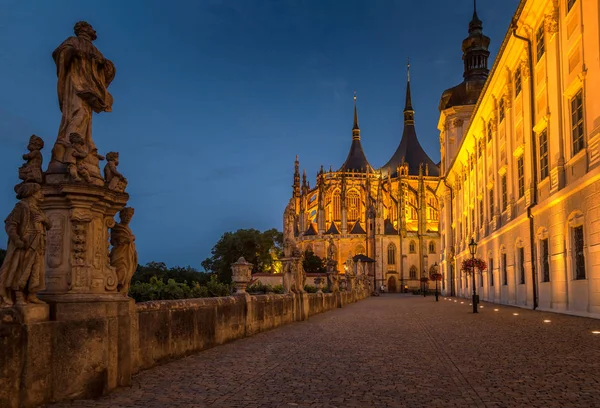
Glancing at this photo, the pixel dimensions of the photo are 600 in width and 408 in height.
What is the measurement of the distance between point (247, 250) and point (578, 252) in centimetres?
7076

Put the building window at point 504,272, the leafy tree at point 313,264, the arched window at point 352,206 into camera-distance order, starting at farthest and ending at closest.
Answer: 1. the arched window at point 352,206
2. the leafy tree at point 313,264
3. the building window at point 504,272

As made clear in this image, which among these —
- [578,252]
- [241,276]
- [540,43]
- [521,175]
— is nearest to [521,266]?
[521,175]

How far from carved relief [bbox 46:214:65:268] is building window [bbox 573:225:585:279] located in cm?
1525

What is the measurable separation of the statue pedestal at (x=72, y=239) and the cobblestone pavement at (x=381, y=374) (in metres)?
1.15

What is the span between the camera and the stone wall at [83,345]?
4.98 metres

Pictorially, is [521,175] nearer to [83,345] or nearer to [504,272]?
[504,272]

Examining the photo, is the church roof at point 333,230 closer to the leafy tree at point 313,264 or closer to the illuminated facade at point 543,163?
the leafy tree at point 313,264

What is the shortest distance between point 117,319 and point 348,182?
100048 millimetres

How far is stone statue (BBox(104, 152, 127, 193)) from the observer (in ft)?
21.4

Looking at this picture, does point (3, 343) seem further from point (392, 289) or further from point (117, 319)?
point (392, 289)

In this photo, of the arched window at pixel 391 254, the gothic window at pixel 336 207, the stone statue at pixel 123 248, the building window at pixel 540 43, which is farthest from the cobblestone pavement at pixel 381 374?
the gothic window at pixel 336 207

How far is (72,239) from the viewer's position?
606cm

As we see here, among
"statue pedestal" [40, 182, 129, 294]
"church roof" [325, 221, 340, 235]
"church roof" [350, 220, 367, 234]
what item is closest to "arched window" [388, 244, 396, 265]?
"church roof" [350, 220, 367, 234]

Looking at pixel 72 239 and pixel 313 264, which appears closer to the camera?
pixel 72 239
